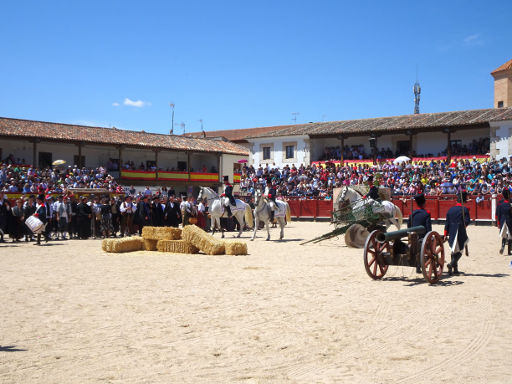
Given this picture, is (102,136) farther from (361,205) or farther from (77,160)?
(361,205)

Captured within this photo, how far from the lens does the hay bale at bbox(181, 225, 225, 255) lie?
1417cm

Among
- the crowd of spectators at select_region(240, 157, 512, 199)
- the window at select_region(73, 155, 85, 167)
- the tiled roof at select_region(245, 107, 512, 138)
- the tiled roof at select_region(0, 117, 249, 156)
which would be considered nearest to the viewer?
the crowd of spectators at select_region(240, 157, 512, 199)

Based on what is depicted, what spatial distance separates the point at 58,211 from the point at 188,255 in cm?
733

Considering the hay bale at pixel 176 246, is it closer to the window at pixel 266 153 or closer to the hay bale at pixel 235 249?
the hay bale at pixel 235 249

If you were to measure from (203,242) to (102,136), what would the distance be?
30707mm

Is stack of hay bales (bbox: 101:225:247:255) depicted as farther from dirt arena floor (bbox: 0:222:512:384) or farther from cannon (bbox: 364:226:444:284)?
cannon (bbox: 364:226:444:284)

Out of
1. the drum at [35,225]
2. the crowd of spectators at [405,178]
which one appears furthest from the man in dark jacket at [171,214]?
the crowd of spectators at [405,178]

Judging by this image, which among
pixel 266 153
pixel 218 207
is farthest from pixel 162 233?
pixel 266 153

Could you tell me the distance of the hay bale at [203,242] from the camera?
1417cm

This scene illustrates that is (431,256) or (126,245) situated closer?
(431,256)

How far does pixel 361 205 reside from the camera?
1531cm

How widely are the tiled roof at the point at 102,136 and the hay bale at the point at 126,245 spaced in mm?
24288

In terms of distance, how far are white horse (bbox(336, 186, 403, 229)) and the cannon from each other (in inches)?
205

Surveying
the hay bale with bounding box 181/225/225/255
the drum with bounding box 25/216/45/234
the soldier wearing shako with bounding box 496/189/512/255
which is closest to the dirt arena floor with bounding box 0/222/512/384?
the soldier wearing shako with bounding box 496/189/512/255
